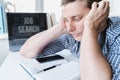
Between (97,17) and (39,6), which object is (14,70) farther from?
(39,6)

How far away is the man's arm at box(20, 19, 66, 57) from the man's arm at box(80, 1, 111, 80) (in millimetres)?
453

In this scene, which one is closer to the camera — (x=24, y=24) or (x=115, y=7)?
(x=24, y=24)

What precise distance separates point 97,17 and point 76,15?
12cm

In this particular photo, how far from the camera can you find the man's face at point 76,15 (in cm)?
110

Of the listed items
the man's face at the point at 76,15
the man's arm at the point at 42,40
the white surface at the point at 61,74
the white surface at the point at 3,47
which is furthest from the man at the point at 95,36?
the white surface at the point at 3,47

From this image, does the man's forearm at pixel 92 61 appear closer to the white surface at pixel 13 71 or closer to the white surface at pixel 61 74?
the white surface at pixel 61 74

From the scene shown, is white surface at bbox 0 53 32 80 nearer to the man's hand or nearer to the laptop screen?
the laptop screen

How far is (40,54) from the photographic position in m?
1.53

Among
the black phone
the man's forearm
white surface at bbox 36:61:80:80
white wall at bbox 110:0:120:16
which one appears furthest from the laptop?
the man's forearm

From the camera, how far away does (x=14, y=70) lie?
129cm

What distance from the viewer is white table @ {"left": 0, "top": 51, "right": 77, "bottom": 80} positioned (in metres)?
1.18

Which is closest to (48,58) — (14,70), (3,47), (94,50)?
(14,70)

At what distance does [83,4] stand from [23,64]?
55 centimetres

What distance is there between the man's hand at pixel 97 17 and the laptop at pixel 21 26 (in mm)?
832
